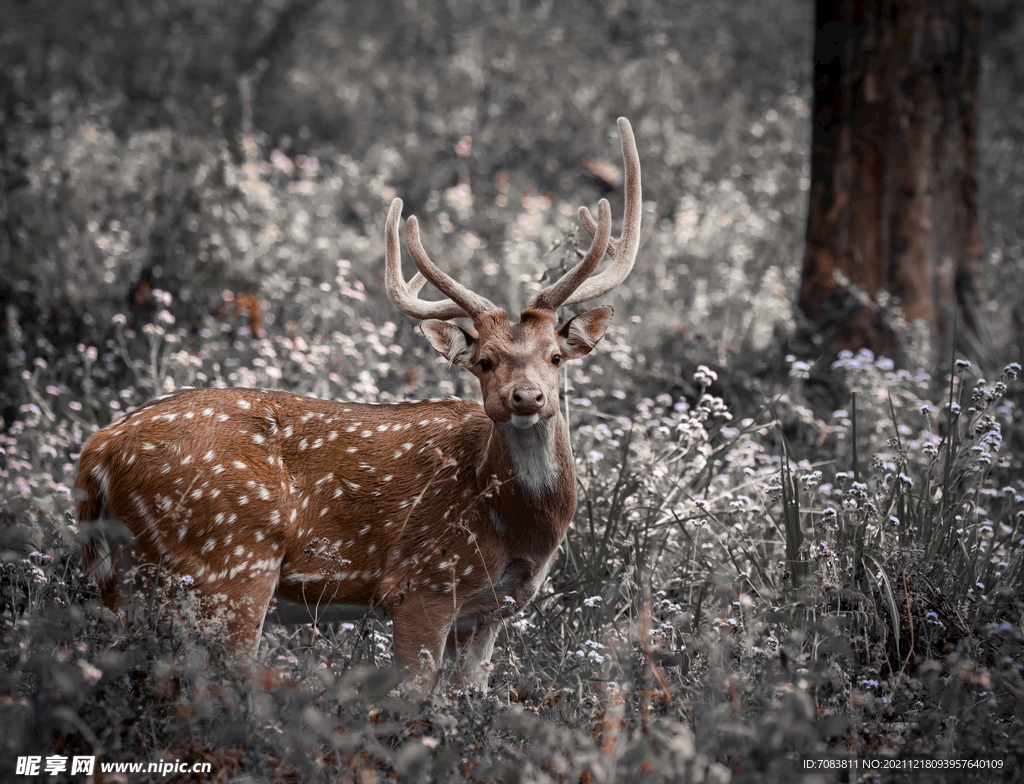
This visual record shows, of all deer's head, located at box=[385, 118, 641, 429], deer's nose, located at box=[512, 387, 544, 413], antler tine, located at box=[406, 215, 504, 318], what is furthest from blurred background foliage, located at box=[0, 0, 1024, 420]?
deer's nose, located at box=[512, 387, 544, 413]

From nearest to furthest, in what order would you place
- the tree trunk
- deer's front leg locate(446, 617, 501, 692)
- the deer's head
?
the deer's head → deer's front leg locate(446, 617, 501, 692) → the tree trunk

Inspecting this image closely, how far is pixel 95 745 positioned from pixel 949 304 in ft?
23.0

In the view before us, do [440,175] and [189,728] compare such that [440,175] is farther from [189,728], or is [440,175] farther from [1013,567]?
[189,728]

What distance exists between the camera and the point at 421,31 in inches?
625

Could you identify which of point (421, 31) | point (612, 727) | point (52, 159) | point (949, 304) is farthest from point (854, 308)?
point (421, 31)

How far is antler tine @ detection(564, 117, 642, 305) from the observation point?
13.7 feet

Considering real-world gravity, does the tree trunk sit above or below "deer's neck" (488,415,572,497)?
above

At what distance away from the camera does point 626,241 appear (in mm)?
4281

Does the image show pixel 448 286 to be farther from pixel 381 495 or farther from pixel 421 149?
pixel 421 149

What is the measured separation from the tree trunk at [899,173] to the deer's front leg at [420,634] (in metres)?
4.80

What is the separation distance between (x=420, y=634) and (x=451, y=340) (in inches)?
49.4

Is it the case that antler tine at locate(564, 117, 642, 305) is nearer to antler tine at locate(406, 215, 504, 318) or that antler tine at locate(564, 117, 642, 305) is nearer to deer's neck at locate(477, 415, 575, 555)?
antler tine at locate(406, 215, 504, 318)

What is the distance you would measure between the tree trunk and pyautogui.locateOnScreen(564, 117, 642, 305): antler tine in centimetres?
371

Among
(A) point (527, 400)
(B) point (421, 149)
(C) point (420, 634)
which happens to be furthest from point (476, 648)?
(B) point (421, 149)
